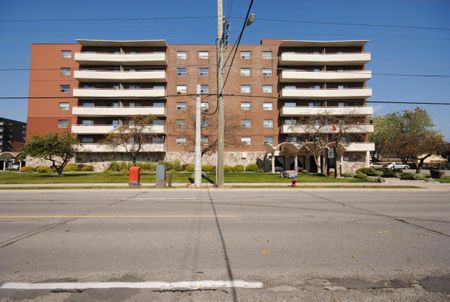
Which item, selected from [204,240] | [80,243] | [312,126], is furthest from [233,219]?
[312,126]

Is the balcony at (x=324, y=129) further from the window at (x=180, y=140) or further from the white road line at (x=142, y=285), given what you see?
the white road line at (x=142, y=285)

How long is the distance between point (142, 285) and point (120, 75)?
40.8 meters

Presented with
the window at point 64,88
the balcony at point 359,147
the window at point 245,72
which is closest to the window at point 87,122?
the window at point 64,88

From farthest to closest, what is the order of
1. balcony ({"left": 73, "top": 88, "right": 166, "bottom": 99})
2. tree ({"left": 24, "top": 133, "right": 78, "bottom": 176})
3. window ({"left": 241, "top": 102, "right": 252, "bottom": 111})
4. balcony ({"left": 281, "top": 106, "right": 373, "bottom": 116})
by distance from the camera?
1. window ({"left": 241, "top": 102, "right": 252, "bottom": 111})
2. balcony ({"left": 73, "top": 88, "right": 166, "bottom": 99})
3. balcony ({"left": 281, "top": 106, "right": 373, "bottom": 116})
4. tree ({"left": 24, "top": 133, "right": 78, "bottom": 176})

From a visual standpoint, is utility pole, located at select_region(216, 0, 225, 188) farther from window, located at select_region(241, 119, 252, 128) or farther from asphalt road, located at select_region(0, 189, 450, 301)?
window, located at select_region(241, 119, 252, 128)

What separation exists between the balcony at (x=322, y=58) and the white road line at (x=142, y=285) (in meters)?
40.5

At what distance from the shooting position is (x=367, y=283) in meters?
3.28

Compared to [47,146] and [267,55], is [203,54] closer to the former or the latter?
[267,55]

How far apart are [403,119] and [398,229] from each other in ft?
217

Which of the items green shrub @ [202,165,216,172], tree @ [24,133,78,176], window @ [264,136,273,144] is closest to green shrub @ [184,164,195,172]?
green shrub @ [202,165,216,172]

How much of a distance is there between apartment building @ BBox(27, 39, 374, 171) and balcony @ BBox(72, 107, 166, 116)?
14cm

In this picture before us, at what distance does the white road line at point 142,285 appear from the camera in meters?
3.16

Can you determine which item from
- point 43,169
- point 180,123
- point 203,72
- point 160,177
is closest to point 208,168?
point 180,123

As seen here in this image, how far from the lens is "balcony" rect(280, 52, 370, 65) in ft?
130
